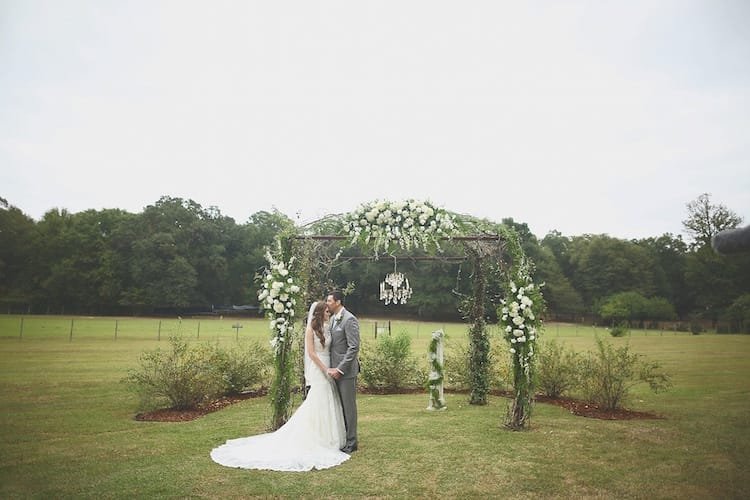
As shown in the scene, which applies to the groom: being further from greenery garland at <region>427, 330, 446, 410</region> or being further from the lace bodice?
greenery garland at <region>427, 330, 446, 410</region>

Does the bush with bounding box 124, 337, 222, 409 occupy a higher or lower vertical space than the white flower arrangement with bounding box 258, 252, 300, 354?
lower

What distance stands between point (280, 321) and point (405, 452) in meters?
3.28

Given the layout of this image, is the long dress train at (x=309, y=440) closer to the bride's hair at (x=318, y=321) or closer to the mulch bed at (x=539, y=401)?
the bride's hair at (x=318, y=321)

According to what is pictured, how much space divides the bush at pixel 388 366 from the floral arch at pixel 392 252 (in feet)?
14.6

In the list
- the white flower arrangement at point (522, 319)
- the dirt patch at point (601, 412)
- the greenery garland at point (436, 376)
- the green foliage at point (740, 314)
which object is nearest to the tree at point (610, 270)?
the green foliage at point (740, 314)

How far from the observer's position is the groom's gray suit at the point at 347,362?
7692 millimetres

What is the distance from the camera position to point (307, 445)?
24.1 ft

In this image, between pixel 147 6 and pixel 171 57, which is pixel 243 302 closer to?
pixel 171 57

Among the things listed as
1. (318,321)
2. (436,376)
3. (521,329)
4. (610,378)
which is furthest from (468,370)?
(318,321)

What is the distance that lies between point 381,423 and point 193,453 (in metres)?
3.83

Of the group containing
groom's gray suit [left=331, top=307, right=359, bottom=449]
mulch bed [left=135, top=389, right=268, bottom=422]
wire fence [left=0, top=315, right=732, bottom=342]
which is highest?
groom's gray suit [left=331, top=307, right=359, bottom=449]

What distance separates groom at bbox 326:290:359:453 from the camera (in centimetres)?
768

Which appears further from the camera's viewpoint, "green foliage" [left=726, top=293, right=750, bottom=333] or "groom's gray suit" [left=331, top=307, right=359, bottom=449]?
"green foliage" [left=726, top=293, right=750, bottom=333]

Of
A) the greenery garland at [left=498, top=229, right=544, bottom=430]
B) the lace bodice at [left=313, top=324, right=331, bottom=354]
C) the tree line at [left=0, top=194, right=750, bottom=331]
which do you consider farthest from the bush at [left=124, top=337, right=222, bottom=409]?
the tree line at [left=0, top=194, right=750, bottom=331]
